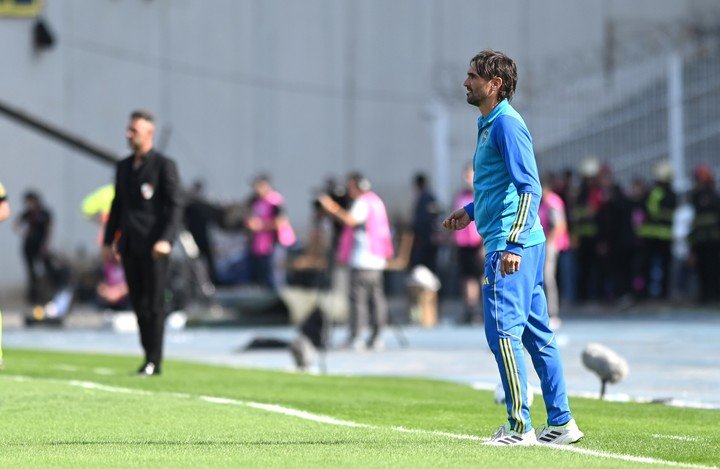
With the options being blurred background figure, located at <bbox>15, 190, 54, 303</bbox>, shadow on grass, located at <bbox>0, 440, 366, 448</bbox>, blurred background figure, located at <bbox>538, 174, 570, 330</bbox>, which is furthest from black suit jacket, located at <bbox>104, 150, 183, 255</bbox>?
blurred background figure, located at <bbox>15, 190, 54, 303</bbox>

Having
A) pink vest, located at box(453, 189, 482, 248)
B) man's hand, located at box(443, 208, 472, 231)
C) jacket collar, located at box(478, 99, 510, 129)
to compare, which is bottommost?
pink vest, located at box(453, 189, 482, 248)

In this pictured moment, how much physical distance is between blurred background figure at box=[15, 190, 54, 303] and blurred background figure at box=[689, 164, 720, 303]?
9.61m

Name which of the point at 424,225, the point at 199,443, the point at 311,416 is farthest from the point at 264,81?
the point at 199,443

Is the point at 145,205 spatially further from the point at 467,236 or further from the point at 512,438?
the point at 467,236

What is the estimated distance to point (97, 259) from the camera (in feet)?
106

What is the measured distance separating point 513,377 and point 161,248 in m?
5.34

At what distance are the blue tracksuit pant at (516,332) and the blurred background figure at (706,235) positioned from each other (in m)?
16.2

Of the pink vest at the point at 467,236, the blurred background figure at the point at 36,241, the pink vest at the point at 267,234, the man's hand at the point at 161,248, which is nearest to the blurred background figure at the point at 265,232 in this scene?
the pink vest at the point at 267,234

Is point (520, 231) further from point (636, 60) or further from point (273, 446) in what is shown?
point (636, 60)

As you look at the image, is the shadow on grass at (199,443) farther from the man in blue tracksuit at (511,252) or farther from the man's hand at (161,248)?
the man's hand at (161,248)

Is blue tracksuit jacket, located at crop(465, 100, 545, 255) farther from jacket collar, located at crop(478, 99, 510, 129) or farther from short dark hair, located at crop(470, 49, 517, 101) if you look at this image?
short dark hair, located at crop(470, 49, 517, 101)

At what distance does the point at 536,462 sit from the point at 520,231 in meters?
1.12

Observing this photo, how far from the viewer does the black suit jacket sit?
1365 cm

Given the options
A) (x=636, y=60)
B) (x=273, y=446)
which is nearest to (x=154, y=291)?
(x=273, y=446)
